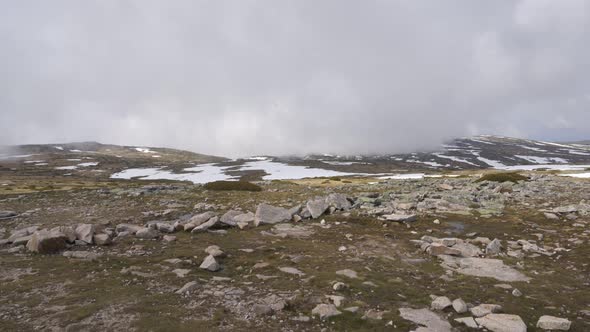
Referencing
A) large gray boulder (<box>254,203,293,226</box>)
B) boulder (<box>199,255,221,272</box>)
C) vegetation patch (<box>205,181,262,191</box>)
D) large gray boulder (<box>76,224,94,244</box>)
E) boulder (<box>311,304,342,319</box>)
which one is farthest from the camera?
vegetation patch (<box>205,181,262,191</box>)

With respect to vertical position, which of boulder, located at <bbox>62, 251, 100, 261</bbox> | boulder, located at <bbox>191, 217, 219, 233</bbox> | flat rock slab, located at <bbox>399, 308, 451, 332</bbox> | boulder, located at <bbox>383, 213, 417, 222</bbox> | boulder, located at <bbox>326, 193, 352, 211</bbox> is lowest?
boulder, located at <bbox>62, 251, 100, 261</bbox>

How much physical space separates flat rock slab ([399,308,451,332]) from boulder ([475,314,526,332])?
3.12 ft

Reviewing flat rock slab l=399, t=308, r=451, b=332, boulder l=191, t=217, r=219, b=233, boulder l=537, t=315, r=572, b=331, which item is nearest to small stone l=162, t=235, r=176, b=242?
boulder l=191, t=217, r=219, b=233

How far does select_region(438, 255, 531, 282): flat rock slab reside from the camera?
1361 centimetres

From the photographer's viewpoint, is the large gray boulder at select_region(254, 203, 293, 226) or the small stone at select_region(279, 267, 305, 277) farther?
the large gray boulder at select_region(254, 203, 293, 226)

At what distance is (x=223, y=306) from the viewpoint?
10.6 m

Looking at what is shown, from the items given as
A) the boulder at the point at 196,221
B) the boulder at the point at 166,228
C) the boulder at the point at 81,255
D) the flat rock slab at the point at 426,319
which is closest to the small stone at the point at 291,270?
the flat rock slab at the point at 426,319

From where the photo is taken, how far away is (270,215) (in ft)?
75.2

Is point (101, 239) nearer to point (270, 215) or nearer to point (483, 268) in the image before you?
point (270, 215)

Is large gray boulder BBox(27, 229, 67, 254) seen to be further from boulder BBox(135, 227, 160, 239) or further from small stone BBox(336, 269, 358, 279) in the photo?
small stone BBox(336, 269, 358, 279)

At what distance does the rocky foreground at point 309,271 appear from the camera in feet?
32.3

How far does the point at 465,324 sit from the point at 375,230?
11184mm

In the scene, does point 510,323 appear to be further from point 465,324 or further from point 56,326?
point 56,326

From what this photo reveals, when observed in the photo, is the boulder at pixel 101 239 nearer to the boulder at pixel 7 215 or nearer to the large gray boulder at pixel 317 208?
the large gray boulder at pixel 317 208
